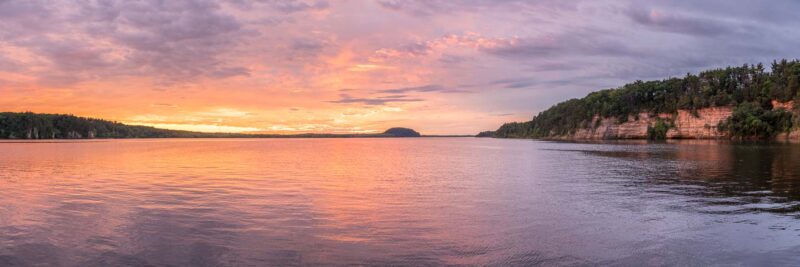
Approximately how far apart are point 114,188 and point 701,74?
209518 mm

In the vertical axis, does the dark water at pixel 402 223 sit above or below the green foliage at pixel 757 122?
below

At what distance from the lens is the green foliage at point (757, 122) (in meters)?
136

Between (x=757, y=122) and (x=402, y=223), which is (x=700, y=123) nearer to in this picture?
(x=757, y=122)

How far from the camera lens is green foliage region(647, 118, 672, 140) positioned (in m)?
181

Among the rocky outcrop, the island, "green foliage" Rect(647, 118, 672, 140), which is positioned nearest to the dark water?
the island

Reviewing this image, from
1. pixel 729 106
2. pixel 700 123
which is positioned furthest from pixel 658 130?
pixel 729 106

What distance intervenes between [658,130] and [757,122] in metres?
45.7

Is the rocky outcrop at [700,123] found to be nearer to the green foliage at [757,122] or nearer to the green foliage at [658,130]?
the green foliage at [658,130]

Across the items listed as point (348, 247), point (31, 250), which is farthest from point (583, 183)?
point (31, 250)

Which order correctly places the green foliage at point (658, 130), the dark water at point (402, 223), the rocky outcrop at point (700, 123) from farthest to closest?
the green foliage at point (658, 130)
the rocky outcrop at point (700, 123)
the dark water at point (402, 223)

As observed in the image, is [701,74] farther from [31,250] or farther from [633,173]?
[31,250]

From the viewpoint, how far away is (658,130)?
7210 inches

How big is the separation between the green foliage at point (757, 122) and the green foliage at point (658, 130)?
1102 inches

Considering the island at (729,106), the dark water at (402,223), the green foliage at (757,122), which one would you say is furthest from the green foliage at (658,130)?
the dark water at (402,223)
